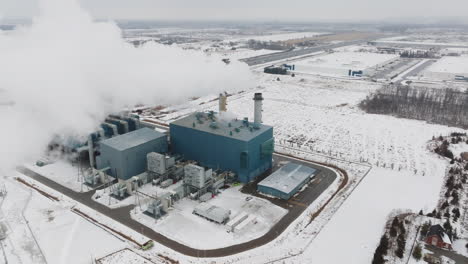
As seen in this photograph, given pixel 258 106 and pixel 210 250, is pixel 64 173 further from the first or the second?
pixel 258 106

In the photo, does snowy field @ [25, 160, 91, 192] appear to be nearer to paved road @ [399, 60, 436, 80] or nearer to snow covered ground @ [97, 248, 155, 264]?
snow covered ground @ [97, 248, 155, 264]

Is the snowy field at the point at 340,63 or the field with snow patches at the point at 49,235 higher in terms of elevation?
the snowy field at the point at 340,63

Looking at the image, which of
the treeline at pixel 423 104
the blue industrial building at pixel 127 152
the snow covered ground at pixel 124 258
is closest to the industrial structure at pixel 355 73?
the treeline at pixel 423 104

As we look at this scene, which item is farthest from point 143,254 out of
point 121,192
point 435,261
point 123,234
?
point 435,261

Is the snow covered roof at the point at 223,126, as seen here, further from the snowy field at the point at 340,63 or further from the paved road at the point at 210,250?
the snowy field at the point at 340,63

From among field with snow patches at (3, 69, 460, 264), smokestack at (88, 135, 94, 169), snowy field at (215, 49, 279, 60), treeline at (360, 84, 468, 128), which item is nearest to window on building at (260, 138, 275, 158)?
field with snow patches at (3, 69, 460, 264)

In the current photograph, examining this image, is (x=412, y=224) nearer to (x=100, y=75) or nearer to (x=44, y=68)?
(x=100, y=75)
